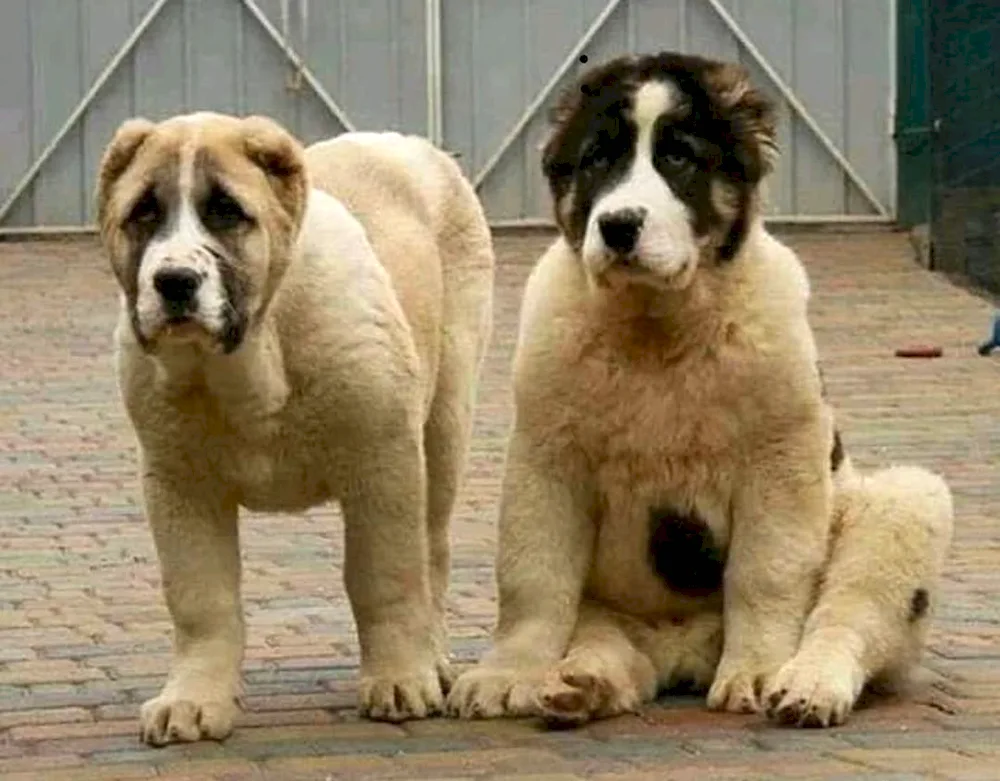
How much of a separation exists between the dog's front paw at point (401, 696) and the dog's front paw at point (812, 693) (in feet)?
2.64

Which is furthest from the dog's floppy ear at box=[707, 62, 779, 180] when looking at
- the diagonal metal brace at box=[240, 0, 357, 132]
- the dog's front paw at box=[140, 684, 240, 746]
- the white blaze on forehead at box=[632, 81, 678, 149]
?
the diagonal metal brace at box=[240, 0, 357, 132]

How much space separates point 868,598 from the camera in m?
6.38

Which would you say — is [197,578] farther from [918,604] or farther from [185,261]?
[918,604]

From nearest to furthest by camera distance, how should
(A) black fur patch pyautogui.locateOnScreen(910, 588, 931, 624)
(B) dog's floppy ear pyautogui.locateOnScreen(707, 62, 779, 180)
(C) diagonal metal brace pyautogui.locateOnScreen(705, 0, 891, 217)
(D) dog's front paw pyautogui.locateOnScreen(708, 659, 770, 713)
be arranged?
(D) dog's front paw pyautogui.locateOnScreen(708, 659, 770, 713)
(B) dog's floppy ear pyautogui.locateOnScreen(707, 62, 779, 180)
(A) black fur patch pyautogui.locateOnScreen(910, 588, 931, 624)
(C) diagonal metal brace pyautogui.locateOnScreen(705, 0, 891, 217)

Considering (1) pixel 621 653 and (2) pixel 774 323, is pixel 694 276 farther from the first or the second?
(1) pixel 621 653

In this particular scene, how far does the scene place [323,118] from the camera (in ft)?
75.2

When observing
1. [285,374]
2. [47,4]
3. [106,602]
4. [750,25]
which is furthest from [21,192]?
[285,374]

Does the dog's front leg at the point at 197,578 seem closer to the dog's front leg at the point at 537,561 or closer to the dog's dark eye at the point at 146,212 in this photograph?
the dog's front leg at the point at 537,561

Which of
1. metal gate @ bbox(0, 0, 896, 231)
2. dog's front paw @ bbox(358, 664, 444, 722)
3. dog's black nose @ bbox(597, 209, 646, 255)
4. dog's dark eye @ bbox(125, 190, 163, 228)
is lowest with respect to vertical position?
metal gate @ bbox(0, 0, 896, 231)

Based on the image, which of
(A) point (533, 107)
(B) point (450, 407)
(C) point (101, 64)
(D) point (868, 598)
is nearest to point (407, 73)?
(A) point (533, 107)

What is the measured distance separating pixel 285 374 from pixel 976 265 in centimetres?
1348

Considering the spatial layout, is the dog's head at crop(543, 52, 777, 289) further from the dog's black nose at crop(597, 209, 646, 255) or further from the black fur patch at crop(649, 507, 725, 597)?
the black fur patch at crop(649, 507, 725, 597)

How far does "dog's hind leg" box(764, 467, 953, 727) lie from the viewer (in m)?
6.15

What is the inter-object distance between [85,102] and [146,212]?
17143 mm
